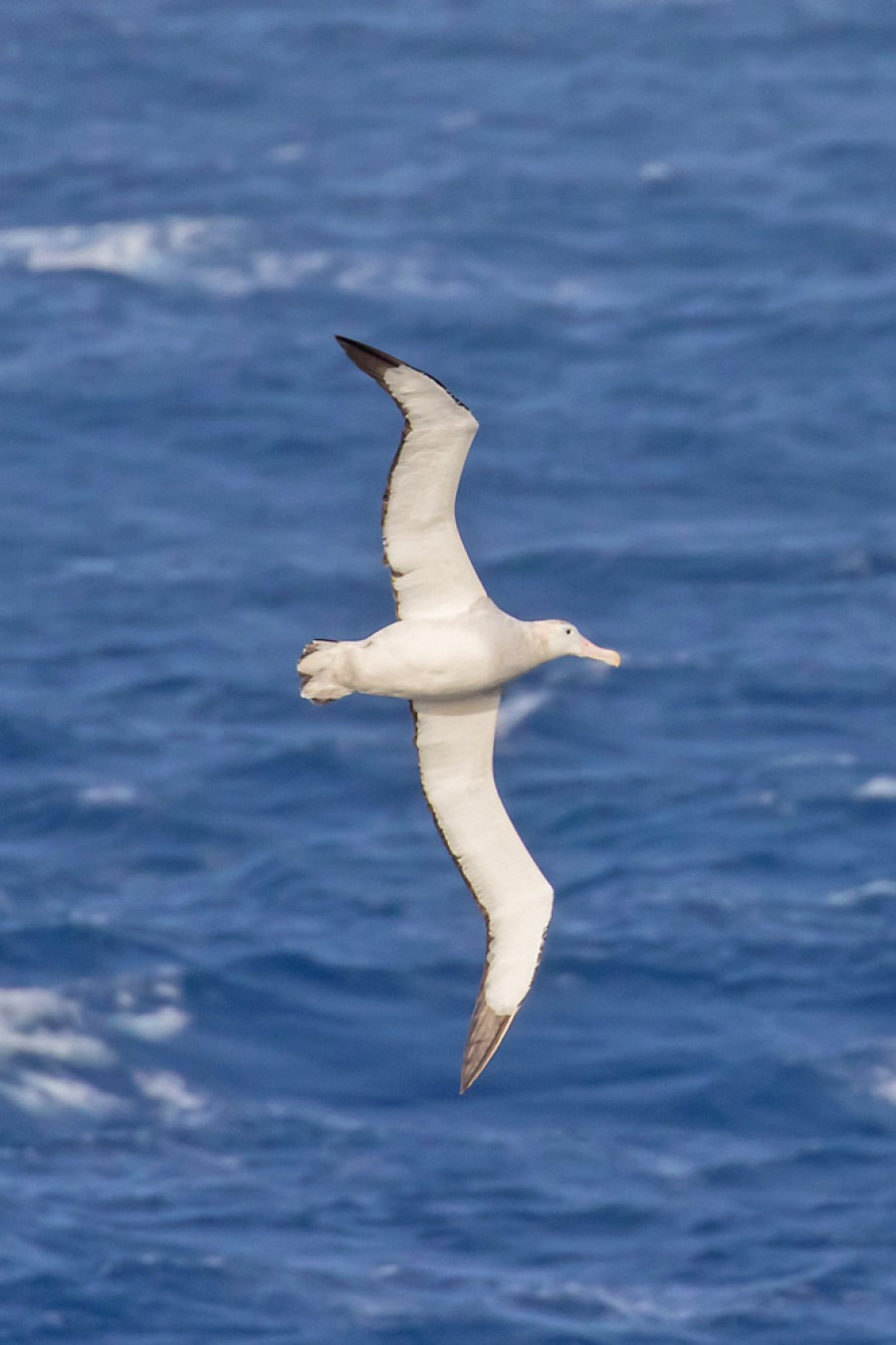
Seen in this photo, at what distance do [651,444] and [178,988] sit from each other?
910 inches

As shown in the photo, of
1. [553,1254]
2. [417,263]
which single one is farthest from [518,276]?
[553,1254]

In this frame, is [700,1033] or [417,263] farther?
[417,263]

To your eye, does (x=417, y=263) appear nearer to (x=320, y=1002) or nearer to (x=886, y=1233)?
(x=320, y=1002)

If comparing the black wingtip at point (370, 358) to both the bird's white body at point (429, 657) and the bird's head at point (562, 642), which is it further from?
the bird's head at point (562, 642)

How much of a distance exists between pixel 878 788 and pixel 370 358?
37.9 metres

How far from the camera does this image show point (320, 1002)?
2167 inches

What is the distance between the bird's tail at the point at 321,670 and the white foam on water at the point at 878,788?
36016 millimetres

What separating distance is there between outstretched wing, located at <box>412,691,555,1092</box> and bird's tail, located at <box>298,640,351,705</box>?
1.16 m

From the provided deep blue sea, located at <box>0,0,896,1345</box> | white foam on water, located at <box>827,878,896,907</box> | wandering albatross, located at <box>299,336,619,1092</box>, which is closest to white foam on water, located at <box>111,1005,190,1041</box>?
deep blue sea, located at <box>0,0,896,1345</box>

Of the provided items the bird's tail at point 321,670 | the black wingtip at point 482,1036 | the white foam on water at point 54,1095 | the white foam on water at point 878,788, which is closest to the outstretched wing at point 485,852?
the black wingtip at point 482,1036

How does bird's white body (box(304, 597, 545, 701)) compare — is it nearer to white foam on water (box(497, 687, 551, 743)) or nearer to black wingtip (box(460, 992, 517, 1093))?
black wingtip (box(460, 992, 517, 1093))

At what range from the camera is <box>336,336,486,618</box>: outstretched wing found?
2233 centimetres

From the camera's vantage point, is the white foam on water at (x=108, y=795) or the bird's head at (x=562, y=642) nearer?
the bird's head at (x=562, y=642)

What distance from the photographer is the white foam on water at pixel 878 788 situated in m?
58.3
